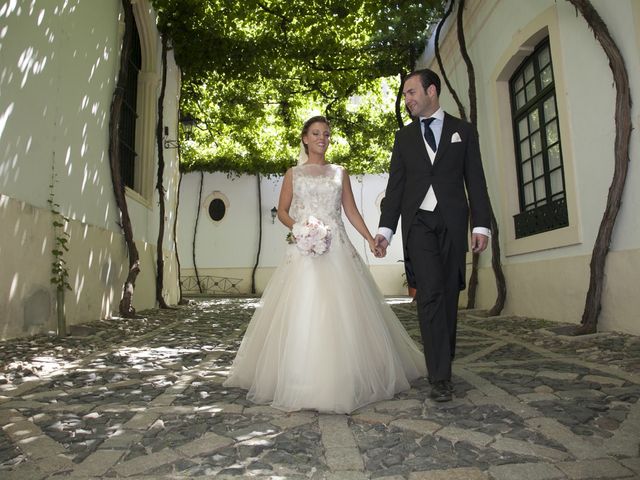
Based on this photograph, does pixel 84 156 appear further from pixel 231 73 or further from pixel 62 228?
pixel 231 73

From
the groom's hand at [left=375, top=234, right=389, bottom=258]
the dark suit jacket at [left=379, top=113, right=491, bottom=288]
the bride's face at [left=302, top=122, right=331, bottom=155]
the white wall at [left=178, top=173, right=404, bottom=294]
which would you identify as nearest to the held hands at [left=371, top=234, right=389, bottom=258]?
the groom's hand at [left=375, top=234, right=389, bottom=258]

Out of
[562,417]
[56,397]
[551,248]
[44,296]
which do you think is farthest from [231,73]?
[562,417]

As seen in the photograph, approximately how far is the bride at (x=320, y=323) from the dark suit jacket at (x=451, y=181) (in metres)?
0.41

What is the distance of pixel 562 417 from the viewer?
8.13 ft

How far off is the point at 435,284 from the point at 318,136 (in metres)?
1.35

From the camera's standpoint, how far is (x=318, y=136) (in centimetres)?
348

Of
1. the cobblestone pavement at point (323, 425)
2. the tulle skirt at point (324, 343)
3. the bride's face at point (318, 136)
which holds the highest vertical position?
the bride's face at point (318, 136)

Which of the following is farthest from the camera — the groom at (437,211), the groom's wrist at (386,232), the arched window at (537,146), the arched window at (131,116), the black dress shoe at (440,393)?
the arched window at (131,116)

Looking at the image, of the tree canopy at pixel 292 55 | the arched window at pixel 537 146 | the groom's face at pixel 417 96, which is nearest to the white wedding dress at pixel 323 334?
the groom's face at pixel 417 96

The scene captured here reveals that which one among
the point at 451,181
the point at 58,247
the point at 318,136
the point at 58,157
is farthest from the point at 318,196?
the point at 58,157

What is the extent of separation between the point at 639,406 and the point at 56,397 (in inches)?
134

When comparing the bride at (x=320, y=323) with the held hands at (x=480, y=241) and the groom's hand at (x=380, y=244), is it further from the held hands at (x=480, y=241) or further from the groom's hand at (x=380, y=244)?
the held hands at (x=480, y=241)

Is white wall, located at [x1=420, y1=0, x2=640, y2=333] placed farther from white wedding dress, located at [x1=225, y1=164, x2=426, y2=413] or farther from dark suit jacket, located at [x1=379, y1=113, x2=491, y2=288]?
white wedding dress, located at [x1=225, y1=164, x2=426, y2=413]

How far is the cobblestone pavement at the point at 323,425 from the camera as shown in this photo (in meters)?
1.95
